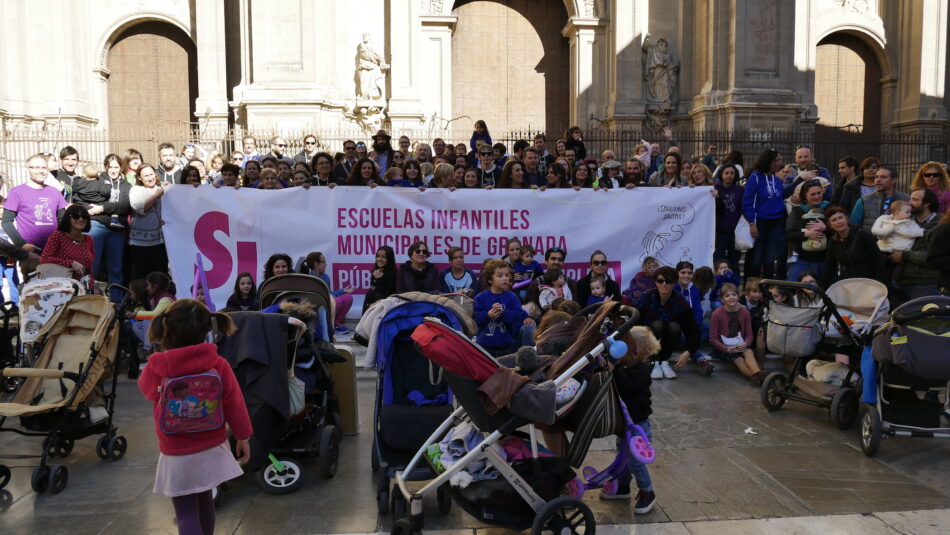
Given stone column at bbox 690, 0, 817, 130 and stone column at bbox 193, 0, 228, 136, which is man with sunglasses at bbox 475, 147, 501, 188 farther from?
stone column at bbox 193, 0, 228, 136

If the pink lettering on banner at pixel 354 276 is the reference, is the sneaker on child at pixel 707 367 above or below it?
below

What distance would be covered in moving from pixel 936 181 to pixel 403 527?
7500 mm

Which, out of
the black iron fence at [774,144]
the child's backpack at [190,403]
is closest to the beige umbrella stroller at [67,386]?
the child's backpack at [190,403]

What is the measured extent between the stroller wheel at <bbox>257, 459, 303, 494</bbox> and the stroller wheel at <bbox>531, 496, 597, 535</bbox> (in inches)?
72.2

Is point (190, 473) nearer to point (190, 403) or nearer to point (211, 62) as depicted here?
point (190, 403)

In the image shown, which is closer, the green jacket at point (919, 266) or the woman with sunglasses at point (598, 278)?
the green jacket at point (919, 266)

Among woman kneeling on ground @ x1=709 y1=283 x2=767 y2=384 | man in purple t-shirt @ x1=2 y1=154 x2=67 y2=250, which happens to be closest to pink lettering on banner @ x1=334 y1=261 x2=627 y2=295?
woman kneeling on ground @ x1=709 y1=283 x2=767 y2=384

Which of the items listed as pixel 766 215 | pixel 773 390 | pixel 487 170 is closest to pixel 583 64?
pixel 487 170

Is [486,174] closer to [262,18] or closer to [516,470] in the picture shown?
[516,470]

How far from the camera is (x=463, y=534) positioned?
4.62 meters

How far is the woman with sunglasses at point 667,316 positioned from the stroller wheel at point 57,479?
5663 millimetres

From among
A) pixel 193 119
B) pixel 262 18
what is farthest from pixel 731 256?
pixel 193 119

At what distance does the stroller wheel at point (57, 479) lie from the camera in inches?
206

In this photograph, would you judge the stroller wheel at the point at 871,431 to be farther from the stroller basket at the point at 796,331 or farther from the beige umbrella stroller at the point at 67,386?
the beige umbrella stroller at the point at 67,386
